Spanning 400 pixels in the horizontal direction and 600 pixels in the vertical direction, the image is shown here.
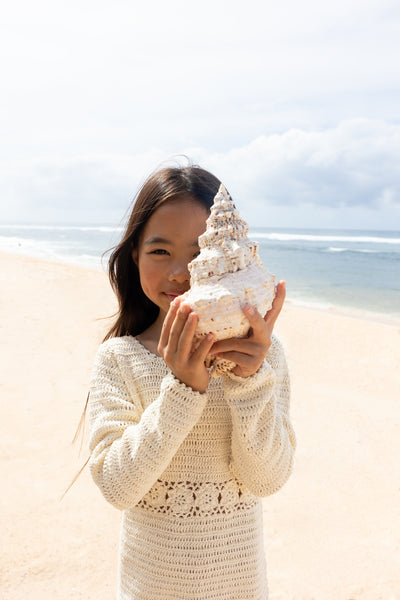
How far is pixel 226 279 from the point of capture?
1.28 m

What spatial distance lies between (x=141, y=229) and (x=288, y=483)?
3.63m

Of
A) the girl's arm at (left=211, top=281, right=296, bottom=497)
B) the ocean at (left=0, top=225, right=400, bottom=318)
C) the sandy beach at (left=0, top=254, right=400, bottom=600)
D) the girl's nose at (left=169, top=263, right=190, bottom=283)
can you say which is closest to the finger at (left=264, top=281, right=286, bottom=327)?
the girl's arm at (left=211, top=281, right=296, bottom=497)

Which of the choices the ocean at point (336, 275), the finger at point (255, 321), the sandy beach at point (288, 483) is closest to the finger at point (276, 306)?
the finger at point (255, 321)

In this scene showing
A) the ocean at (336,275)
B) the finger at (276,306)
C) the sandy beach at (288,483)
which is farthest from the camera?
the ocean at (336,275)

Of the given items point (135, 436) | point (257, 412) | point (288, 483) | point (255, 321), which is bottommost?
point (288, 483)

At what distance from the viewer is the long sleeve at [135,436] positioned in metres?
1.46

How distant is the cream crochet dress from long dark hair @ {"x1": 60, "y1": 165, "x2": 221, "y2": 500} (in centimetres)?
25

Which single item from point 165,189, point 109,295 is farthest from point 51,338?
point 165,189

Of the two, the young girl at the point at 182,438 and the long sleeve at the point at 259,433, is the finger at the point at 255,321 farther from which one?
the long sleeve at the point at 259,433

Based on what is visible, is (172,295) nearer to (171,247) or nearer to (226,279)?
(171,247)

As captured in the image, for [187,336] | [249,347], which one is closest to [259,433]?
[249,347]

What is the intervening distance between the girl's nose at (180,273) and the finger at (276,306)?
0.35m

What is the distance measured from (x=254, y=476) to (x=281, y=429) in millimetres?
164

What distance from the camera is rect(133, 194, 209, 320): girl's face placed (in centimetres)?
171
